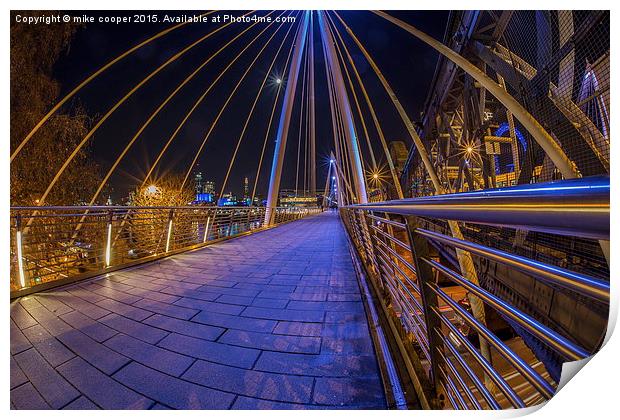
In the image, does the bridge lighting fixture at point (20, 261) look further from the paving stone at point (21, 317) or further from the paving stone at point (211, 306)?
the paving stone at point (211, 306)

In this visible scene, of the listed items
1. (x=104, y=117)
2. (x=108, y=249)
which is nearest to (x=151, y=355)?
(x=108, y=249)

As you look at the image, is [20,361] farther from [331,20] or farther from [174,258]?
[331,20]

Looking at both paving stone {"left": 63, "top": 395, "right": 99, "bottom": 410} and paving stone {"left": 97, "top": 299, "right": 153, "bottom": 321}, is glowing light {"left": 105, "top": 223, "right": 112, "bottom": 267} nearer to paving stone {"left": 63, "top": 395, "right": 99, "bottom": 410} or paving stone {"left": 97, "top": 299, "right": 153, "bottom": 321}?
paving stone {"left": 97, "top": 299, "right": 153, "bottom": 321}

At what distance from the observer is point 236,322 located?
2.09 meters

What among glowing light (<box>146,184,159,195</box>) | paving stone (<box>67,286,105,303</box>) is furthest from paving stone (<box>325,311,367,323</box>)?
glowing light (<box>146,184,159,195</box>)

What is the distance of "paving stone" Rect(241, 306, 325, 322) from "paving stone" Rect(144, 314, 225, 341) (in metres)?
0.34

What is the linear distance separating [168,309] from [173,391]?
1.15m

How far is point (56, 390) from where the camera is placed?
135cm

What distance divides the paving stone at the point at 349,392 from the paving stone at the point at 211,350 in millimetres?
473

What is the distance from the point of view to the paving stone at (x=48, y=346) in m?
1.61

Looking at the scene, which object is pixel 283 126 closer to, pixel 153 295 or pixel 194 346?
pixel 153 295

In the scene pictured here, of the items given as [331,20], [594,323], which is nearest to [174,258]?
[594,323]
